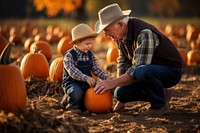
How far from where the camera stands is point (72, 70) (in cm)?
571

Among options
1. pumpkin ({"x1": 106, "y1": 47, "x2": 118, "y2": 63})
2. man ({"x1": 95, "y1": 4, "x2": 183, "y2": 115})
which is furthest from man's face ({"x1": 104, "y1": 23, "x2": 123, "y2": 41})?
pumpkin ({"x1": 106, "y1": 47, "x2": 118, "y2": 63})

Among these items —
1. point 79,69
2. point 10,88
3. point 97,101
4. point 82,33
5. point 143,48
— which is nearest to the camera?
point 10,88

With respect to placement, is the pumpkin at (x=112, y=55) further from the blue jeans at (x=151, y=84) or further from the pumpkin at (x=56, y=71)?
the blue jeans at (x=151, y=84)

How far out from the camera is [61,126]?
4277 mm

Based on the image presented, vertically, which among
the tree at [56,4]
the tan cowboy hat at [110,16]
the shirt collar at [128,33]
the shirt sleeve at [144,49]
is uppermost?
the tree at [56,4]

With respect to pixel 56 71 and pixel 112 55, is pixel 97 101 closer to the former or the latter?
pixel 56 71

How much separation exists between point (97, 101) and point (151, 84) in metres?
0.74

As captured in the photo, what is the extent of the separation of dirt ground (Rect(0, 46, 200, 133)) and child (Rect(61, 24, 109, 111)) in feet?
0.71

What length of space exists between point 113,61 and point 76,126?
6.09 m

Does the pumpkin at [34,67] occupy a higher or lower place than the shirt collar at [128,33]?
lower

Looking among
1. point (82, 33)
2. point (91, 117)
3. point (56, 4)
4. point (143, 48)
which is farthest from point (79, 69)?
point (56, 4)

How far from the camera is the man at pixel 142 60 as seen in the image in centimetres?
544

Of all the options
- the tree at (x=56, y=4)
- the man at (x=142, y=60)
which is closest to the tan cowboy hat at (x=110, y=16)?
the man at (x=142, y=60)

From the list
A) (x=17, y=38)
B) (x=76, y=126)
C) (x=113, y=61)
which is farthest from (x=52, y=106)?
(x=17, y=38)
